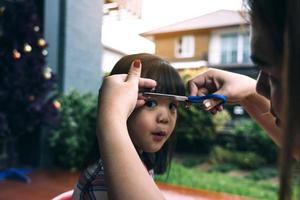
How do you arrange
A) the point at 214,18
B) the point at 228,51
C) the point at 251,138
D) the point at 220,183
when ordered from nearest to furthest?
the point at 214,18, the point at 220,183, the point at 251,138, the point at 228,51

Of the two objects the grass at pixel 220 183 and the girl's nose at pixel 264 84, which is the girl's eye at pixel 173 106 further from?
the grass at pixel 220 183

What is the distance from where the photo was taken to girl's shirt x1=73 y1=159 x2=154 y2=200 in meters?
0.65

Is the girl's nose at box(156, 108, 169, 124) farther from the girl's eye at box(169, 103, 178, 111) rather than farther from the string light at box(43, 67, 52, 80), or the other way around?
the string light at box(43, 67, 52, 80)

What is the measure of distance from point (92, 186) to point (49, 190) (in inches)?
78.3

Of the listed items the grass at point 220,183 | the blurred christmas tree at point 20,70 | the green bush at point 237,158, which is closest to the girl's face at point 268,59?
the grass at point 220,183

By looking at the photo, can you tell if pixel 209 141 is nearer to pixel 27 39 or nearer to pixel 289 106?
pixel 27 39

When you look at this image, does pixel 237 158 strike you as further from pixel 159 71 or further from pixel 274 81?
pixel 274 81

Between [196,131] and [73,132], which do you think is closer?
[73,132]

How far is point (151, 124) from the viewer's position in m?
0.74

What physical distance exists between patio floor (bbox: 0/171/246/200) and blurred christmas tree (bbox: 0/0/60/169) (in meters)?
0.41

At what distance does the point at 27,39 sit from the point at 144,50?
2.05 meters

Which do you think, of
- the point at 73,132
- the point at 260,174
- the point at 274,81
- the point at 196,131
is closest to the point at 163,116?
the point at 274,81

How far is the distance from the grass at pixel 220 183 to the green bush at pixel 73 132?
86cm

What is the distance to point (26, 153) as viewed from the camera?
3.23 m
